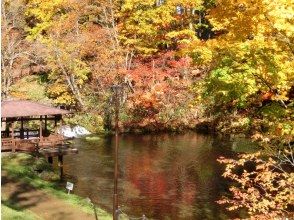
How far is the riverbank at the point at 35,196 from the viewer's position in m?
19.4

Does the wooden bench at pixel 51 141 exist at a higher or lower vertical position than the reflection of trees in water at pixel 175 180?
higher

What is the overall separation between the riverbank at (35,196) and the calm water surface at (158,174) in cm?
154

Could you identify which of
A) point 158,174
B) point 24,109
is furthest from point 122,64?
point 158,174

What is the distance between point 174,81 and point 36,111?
19.1 metres

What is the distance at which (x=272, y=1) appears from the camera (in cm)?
1208

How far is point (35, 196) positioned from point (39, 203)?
1.14m

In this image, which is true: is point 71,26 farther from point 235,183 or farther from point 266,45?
point 266,45

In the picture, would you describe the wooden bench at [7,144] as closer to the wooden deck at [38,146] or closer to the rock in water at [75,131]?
the wooden deck at [38,146]

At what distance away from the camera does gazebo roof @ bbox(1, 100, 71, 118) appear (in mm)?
28547

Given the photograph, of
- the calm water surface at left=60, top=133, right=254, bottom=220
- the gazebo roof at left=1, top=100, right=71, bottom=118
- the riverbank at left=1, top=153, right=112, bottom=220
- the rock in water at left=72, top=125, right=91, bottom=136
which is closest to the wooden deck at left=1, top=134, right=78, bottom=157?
the riverbank at left=1, top=153, right=112, bottom=220

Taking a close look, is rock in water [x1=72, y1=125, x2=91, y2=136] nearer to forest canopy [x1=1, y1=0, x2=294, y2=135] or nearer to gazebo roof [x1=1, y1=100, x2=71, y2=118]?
Result: forest canopy [x1=1, y1=0, x2=294, y2=135]

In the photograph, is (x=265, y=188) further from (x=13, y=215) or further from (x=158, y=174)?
(x=158, y=174)

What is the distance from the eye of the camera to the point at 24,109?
29.1 meters

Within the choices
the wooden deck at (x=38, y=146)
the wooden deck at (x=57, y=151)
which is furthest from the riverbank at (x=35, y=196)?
the wooden deck at (x=38, y=146)
